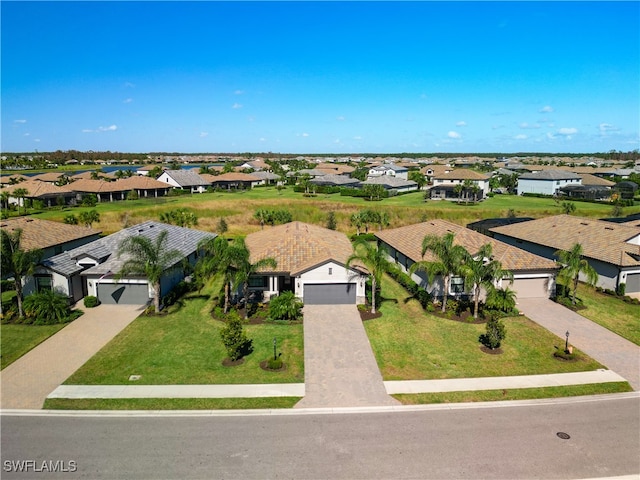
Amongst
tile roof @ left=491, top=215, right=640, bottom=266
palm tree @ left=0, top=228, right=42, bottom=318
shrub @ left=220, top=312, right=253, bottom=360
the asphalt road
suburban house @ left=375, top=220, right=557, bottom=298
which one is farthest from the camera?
tile roof @ left=491, top=215, right=640, bottom=266

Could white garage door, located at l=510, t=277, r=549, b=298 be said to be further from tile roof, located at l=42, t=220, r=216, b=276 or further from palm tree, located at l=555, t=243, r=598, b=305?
tile roof, located at l=42, t=220, r=216, b=276

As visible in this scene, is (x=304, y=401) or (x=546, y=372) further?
(x=546, y=372)

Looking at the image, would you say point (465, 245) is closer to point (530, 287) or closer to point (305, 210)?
point (530, 287)

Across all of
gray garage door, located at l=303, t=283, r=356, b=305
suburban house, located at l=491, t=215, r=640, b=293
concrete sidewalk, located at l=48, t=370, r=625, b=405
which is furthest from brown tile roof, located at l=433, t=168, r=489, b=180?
concrete sidewalk, located at l=48, t=370, r=625, b=405

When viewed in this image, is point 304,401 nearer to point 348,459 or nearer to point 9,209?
point 348,459

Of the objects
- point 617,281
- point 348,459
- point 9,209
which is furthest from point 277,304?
point 9,209
